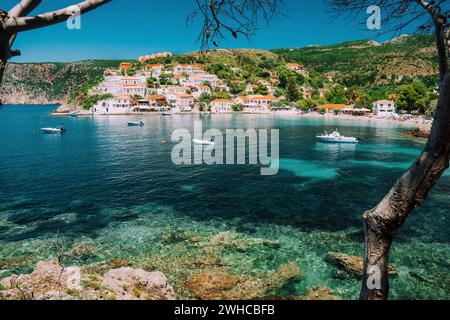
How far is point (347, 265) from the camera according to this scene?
12164mm

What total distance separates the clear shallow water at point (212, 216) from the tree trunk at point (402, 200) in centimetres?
734

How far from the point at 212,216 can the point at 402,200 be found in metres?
15.2

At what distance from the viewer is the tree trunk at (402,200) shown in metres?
3.35

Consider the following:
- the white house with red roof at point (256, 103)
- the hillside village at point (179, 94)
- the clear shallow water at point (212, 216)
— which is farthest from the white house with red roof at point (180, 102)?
the clear shallow water at point (212, 216)

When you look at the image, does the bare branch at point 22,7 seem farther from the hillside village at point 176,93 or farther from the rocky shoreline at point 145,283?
the hillside village at point 176,93

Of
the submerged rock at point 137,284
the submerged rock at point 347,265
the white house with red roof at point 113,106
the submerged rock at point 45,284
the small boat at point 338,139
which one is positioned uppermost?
the white house with red roof at point 113,106

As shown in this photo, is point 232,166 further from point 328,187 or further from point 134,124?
point 134,124

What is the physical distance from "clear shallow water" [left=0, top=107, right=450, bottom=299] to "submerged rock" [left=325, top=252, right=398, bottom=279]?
1.21ft

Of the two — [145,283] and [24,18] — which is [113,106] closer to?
[145,283]

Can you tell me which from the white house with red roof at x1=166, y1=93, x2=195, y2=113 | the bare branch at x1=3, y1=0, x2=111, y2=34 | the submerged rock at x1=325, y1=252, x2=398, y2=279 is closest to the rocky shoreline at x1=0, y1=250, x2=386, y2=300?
the submerged rock at x1=325, y1=252, x2=398, y2=279

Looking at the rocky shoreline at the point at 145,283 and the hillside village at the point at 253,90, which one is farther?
the hillside village at the point at 253,90

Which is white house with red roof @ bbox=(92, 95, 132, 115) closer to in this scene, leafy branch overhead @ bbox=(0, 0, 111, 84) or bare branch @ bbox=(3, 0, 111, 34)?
leafy branch overhead @ bbox=(0, 0, 111, 84)

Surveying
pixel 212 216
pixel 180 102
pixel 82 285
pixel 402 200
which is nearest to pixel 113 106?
pixel 180 102

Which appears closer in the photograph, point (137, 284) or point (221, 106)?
point (137, 284)
